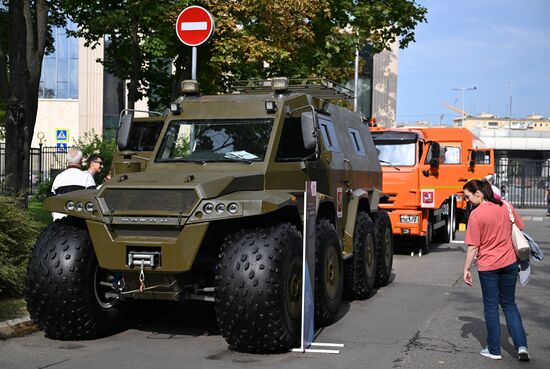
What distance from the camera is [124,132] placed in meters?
9.49

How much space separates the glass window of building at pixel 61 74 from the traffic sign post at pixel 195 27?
44452mm

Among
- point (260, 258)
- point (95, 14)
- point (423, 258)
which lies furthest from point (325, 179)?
point (95, 14)

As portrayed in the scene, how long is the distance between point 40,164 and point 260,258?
27.4 metres

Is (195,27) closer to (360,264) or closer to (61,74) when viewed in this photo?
(360,264)

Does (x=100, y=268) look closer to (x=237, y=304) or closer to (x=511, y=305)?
(x=237, y=304)

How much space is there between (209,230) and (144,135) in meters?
5.04

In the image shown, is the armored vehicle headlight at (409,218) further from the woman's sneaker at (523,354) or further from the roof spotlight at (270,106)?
the woman's sneaker at (523,354)

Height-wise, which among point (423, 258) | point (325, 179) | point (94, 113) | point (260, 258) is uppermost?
point (94, 113)

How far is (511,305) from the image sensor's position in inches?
302

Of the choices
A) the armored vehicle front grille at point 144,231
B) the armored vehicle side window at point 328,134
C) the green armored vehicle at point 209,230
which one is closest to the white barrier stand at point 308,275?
the green armored vehicle at point 209,230

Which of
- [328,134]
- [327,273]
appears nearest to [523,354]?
[327,273]

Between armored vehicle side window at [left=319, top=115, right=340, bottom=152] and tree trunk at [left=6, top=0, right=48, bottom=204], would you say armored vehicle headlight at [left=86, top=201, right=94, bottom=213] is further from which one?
tree trunk at [left=6, top=0, right=48, bottom=204]

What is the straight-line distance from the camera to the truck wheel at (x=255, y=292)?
745 cm

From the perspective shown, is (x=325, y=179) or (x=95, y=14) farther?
(x=95, y=14)
